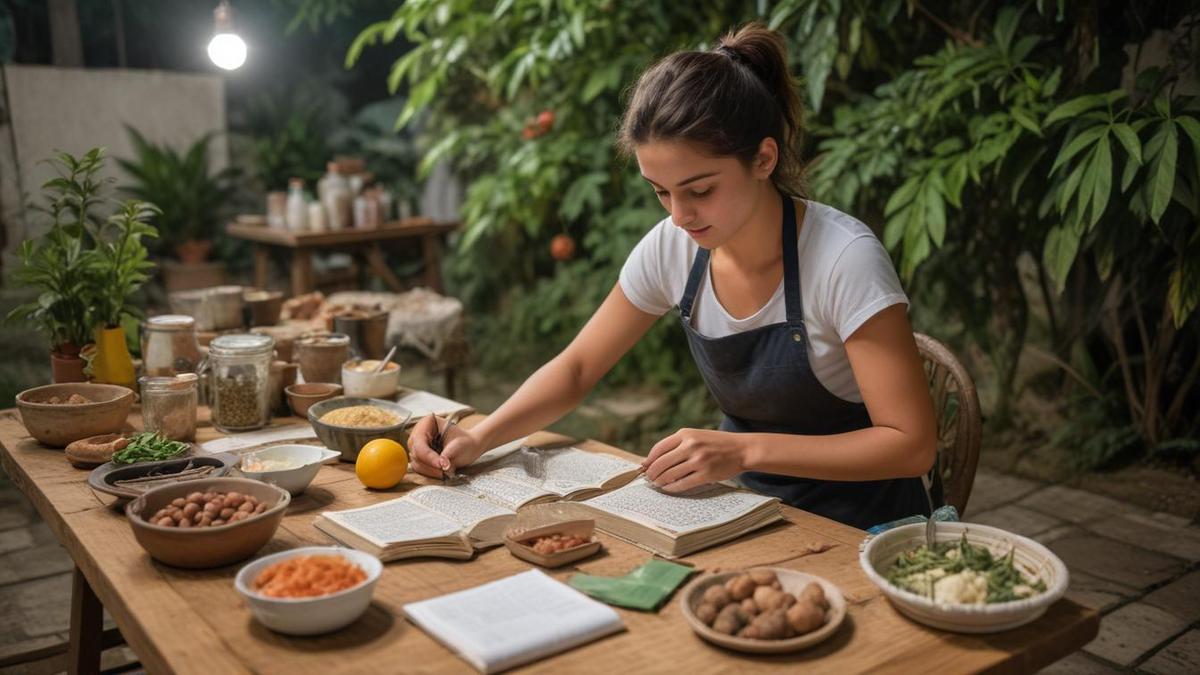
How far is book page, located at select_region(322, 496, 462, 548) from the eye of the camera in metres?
1.67

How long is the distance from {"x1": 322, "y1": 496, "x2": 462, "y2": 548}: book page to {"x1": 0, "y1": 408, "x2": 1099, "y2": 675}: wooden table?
0.05m

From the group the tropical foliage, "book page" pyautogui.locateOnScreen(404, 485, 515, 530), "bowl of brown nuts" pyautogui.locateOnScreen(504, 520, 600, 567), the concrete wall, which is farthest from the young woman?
the concrete wall

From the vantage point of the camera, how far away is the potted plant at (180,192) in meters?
7.29

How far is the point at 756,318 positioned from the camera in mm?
2164

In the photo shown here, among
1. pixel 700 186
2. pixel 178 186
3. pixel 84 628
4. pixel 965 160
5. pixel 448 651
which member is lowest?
pixel 84 628

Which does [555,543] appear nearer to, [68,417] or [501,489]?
[501,489]

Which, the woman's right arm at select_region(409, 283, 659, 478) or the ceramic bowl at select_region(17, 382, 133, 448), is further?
the ceramic bowl at select_region(17, 382, 133, 448)

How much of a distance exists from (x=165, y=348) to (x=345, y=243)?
366 centimetres

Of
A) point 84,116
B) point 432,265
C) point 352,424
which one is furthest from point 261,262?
point 352,424

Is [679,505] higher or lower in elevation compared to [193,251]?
lower

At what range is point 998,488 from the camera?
4418mm

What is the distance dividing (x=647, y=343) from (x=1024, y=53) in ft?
9.47

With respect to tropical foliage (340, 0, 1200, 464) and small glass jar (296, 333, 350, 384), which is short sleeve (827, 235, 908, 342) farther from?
small glass jar (296, 333, 350, 384)

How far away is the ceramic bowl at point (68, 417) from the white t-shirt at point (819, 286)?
1190 mm
